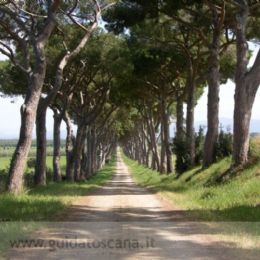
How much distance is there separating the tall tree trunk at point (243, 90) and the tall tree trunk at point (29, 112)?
20.2 feet

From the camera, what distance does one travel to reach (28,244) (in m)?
8.66

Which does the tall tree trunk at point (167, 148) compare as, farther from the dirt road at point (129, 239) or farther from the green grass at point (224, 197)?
the dirt road at point (129, 239)

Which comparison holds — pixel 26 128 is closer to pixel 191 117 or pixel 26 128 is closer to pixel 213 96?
pixel 213 96

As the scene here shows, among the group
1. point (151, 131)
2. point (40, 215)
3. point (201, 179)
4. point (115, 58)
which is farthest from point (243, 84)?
point (151, 131)

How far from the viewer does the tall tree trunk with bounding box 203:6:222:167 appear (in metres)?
22.8

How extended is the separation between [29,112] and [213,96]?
30.8 ft

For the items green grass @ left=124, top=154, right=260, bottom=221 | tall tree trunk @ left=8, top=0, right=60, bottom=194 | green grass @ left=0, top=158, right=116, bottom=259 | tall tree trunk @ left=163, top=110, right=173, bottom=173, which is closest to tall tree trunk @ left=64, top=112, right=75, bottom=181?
tall tree trunk @ left=163, top=110, right=173, bottom=173

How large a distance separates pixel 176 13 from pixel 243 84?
5.64 metres

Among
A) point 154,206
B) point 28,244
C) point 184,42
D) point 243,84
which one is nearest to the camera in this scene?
point 28,244

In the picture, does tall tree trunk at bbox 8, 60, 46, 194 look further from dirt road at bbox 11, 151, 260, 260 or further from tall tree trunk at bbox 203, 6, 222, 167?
tall tree trunk at bbox 203, 6, 222, 167

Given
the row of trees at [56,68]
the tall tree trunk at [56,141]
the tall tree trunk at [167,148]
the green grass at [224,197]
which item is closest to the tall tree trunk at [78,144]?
the row of trees at [56,68]

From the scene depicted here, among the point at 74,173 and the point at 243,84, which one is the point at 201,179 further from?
the point at 74,173

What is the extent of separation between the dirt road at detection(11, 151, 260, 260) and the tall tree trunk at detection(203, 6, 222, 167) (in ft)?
32.3

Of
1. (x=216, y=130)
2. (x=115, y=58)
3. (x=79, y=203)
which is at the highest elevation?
(x=115, y=58)
